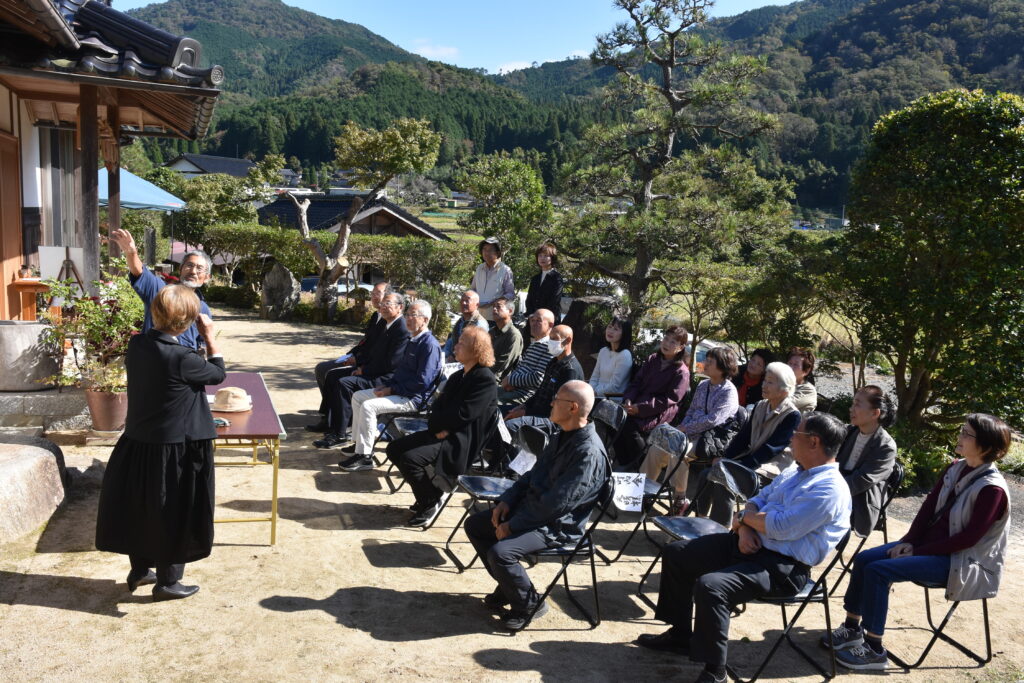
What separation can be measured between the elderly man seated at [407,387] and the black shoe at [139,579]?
2.45 metres

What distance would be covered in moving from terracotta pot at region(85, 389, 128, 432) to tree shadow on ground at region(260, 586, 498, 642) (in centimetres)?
291

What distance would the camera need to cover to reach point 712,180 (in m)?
10.5

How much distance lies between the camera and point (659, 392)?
6.32m

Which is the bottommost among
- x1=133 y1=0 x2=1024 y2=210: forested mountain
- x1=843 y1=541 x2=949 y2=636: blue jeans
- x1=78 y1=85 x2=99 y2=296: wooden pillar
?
x1=843 y1=541 x2=949 y2=636: blue jeans

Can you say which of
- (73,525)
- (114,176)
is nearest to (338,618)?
(73,525)

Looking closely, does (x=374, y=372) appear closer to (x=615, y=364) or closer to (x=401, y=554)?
(x=615, y=364)

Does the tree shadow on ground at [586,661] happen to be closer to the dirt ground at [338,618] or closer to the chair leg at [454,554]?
the dirt ground at [338,618]

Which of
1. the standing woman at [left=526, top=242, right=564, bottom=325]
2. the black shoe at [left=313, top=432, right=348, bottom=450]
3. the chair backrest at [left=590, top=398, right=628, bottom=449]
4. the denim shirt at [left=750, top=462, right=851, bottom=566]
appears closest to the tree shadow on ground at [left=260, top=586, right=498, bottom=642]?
the denim shirt at [left=750, top=462, right=851, bottom=566]

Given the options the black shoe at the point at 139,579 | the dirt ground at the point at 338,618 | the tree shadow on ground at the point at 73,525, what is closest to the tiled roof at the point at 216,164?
the tree shadow on ground at the point at 73,525

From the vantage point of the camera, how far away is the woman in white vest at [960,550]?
3.83 m

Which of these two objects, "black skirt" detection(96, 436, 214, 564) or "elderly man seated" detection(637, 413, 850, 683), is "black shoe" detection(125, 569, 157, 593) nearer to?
"black skirt" detection(96, 436, 214, 564)

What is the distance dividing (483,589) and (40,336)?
4.40 metres

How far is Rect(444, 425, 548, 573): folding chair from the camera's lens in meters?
4.82

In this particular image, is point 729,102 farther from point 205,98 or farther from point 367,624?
point 367,624
